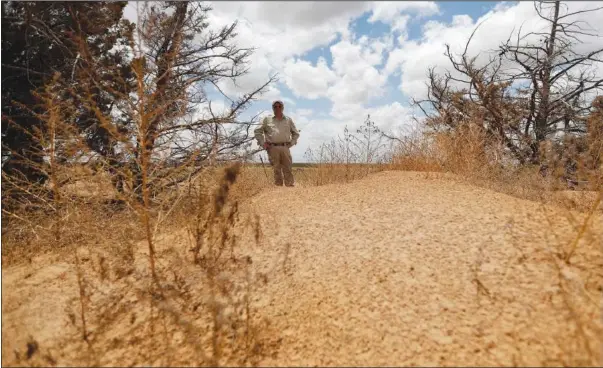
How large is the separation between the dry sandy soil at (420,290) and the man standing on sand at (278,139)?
2.96 metres

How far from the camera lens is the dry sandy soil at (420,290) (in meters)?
1.33

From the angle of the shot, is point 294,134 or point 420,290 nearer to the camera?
point 420,290

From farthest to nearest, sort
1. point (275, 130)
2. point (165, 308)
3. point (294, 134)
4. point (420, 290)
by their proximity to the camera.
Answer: point (294, 134) → point (275, 130) → point (165, 308) → point (420, 290)

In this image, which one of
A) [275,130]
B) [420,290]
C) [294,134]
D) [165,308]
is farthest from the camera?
[294,134]

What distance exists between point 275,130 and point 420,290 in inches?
166

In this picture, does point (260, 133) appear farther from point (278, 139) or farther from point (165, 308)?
point (165, 308)

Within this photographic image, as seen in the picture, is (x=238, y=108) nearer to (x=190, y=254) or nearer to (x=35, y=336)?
(x=190, y=254)

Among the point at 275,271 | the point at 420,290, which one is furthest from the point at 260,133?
the point at 420,290

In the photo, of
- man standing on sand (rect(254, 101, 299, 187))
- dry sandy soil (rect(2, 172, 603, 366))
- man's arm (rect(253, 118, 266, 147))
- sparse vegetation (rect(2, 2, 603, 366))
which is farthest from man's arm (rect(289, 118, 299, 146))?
dry sandy soil (rect(2, 172, 603, 366))

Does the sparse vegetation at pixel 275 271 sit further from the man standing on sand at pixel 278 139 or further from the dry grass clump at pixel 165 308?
the man standing on sand at pixel 278 139

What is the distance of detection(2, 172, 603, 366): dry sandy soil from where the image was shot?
1.33 metres

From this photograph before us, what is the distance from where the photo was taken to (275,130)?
557cm

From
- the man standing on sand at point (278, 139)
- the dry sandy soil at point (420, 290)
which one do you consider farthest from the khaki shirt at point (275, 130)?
the dry sandy soil at point (420, 290)

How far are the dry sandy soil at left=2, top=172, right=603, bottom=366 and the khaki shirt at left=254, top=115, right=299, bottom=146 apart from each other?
9.81ft
